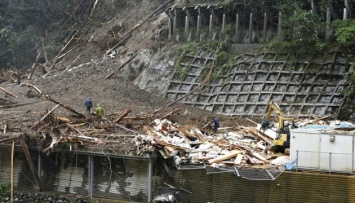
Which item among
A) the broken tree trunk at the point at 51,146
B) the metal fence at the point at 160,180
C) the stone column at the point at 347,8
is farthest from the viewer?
the stone column at the point at 347,8

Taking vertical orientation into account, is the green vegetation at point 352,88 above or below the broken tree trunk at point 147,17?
below

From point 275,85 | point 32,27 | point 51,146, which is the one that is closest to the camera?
point 51,146

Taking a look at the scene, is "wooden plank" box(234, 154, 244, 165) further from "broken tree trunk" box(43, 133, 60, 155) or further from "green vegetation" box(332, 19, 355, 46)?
"green vegetation" box(332, 19, 355, 46)

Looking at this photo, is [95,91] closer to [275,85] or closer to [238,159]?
[275,85]

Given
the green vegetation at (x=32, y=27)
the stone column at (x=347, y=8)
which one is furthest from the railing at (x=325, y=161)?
the green vegetation at (x=32, y=27)

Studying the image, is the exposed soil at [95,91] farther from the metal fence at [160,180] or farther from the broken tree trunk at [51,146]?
the broken tree trunk at [51,146]

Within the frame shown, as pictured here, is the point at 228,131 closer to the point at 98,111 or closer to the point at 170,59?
the point at 98,111

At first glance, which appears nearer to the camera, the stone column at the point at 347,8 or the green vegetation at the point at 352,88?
the green vegetation at the point at 352,88

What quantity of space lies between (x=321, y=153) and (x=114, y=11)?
3441 cm

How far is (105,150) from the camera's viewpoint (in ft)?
72.8

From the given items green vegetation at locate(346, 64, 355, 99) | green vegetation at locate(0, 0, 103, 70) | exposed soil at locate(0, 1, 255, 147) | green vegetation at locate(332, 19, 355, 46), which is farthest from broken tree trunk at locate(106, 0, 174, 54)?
green vegetation at locate(346, 64, 355, 99)

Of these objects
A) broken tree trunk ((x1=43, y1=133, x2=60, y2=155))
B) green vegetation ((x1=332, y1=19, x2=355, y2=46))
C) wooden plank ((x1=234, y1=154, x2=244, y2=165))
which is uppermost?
green vegetation ((x1=332, y1=19, x2=355, y2=46))

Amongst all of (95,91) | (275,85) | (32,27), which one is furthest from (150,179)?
(32,27)

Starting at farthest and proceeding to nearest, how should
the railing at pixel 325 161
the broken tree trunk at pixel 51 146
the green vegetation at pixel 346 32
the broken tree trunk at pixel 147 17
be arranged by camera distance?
the broken tree trunk at pixel 147 17
the green vegetation at pixel 346 32
the broken tree trunk at pixel 51 146
the railing at pixel 325 161
